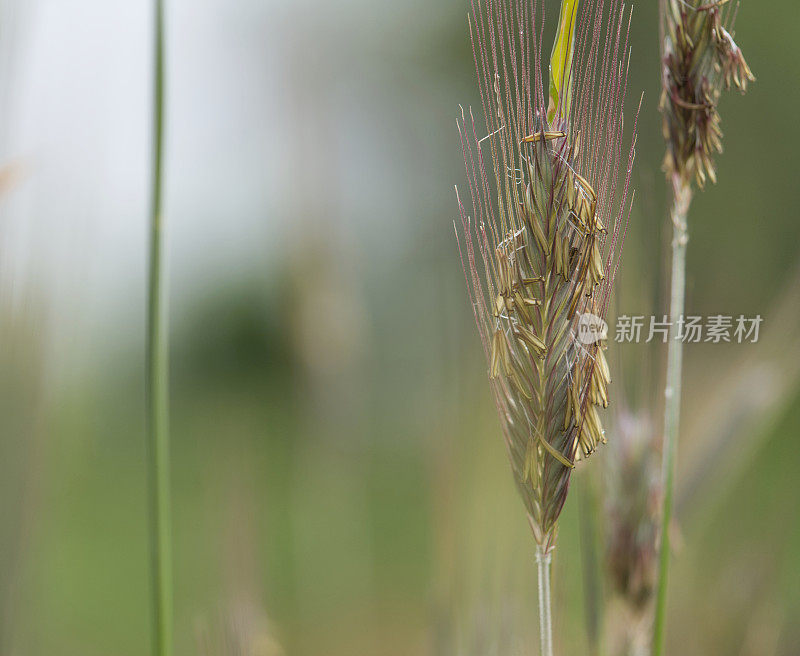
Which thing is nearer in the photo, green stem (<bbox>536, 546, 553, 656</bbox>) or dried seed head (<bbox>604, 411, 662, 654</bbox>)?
green stem (<bbox>536, 546, 553, 656</bbox>)

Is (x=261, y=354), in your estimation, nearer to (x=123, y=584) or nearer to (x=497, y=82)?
(x=123, y=584)

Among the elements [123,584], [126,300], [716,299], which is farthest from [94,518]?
[716,299]

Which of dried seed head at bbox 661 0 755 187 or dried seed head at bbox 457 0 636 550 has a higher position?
dried seed head at bbox 661 0 755 187

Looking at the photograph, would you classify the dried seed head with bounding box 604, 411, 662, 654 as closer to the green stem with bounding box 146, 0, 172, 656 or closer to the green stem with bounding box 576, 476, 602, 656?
the green stem with bounding box 576, 476, 602, 656

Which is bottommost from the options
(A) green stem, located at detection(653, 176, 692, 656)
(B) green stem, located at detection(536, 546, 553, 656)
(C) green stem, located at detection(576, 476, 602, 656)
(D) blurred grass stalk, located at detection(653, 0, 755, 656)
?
(C) green stem, located at detection(576, 476, 602, 656)

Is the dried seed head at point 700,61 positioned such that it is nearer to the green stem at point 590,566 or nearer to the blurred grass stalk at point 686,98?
the blurred grass stalk at point 686,98

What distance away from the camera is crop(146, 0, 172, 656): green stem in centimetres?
18

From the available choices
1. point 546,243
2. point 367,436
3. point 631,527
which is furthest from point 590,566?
point 367,436

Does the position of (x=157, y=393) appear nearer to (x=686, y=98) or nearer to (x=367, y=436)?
(x=686, y=98)

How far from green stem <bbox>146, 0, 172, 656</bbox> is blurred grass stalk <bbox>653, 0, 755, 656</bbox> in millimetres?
142

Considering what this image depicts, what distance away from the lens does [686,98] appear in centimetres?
21

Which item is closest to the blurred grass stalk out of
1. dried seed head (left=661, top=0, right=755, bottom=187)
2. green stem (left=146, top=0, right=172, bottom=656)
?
dried seed head (left=661, top=0, right=755, bottom=187)

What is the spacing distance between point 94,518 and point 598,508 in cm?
192

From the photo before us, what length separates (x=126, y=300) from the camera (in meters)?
0.78
